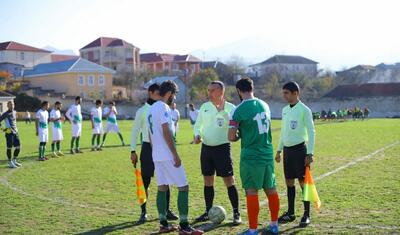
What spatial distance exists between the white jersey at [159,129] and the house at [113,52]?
96984 millimetres

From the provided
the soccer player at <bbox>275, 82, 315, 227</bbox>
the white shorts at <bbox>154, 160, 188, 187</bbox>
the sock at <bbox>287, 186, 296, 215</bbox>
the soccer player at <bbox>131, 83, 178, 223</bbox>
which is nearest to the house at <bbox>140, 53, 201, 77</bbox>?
the soccer player at <bbox>131, 83, 178, 223</bbox>

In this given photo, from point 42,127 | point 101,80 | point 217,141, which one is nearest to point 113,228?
point 217,141

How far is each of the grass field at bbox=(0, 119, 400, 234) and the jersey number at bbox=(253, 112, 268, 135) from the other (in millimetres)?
1593

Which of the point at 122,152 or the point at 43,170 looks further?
the point at 122,152

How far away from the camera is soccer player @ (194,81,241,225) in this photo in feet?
25.5

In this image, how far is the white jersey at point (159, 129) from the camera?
703 cm

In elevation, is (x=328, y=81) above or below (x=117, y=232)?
above

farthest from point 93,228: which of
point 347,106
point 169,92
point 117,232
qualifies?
point 347,106

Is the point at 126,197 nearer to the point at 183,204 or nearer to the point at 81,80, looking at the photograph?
the point at 183,204

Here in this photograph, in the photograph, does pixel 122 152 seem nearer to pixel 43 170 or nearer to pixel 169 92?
pixel 43 170

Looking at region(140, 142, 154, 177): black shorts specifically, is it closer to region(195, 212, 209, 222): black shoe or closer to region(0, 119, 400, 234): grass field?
region(0, 119, 400, 234): grass field

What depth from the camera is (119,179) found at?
12.5 metres

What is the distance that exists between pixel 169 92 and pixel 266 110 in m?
1.44

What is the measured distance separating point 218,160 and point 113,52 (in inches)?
3909
